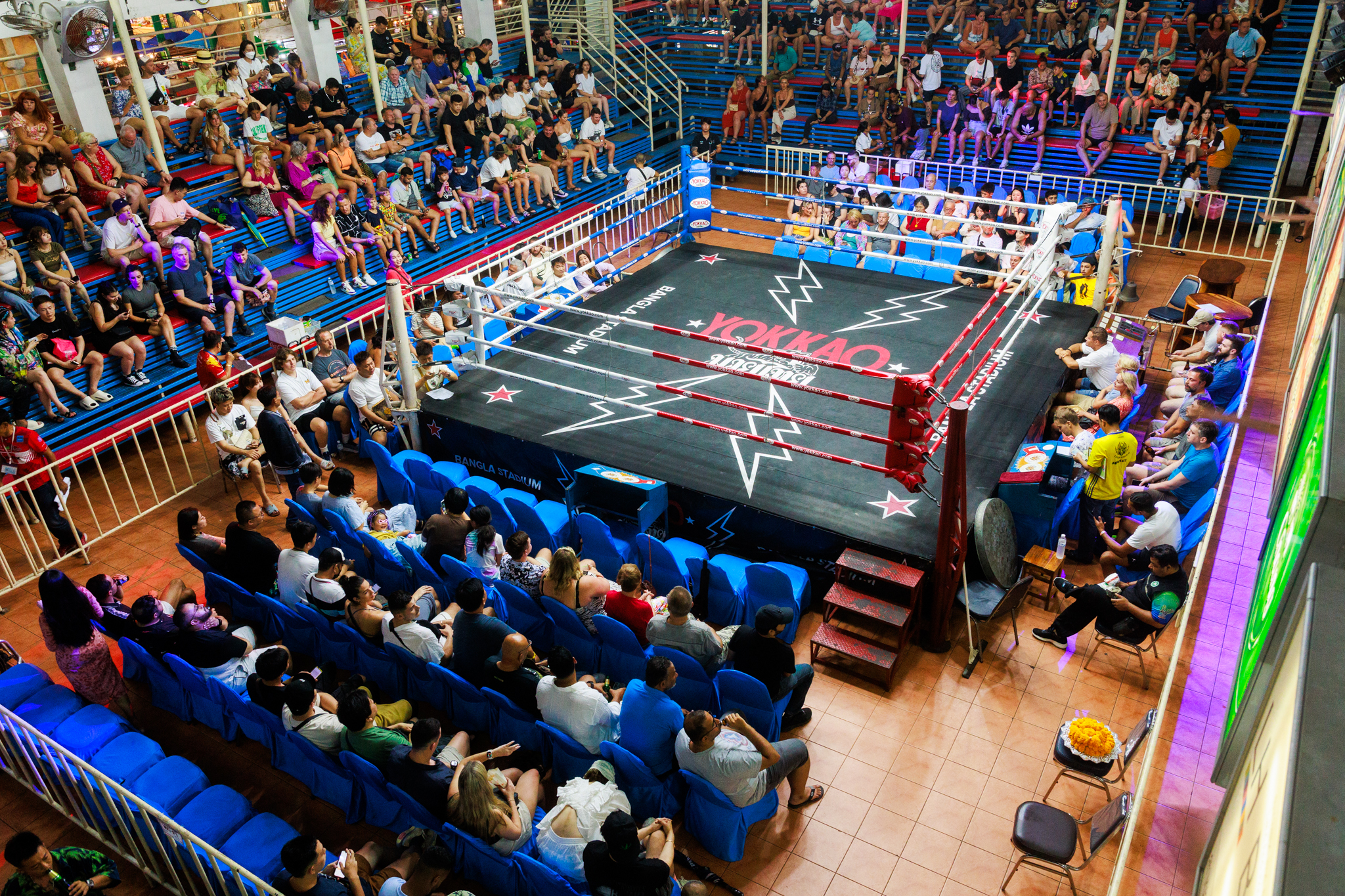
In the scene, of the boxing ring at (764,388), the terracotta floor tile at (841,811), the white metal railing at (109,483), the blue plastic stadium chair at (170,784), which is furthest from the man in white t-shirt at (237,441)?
the terracotta floor tile at (841,811)

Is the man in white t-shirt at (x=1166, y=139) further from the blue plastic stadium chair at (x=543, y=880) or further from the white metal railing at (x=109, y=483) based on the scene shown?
the blue plastic stadium chair at (x=543, y=880)

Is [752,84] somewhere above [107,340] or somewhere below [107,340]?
above

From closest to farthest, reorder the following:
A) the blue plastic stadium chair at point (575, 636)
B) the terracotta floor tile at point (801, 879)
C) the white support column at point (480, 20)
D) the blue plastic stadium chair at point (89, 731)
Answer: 1. the terracotta floor tile at point (801, 879)
2. the blue plastic stadium chair at point (89, 731)
3. the blue plastic stadium chair at point (575, 636)
4. the white support column at point (480, 20)

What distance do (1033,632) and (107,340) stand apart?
805 centimetres

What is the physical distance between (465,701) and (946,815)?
2.52m

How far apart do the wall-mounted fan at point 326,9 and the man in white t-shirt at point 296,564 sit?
9115 mm

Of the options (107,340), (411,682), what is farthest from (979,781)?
(107,340)

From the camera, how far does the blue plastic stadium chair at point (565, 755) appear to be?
434cm

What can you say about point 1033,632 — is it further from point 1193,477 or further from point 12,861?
point 12,861

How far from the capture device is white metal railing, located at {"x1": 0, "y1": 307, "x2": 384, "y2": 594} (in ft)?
21.8

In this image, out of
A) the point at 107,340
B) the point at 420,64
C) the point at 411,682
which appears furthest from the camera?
the point at 420,64

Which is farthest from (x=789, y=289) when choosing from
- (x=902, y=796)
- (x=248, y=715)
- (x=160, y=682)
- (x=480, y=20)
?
(x=480, y=20)

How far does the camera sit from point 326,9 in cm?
1191

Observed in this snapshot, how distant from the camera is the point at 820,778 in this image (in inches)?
191
